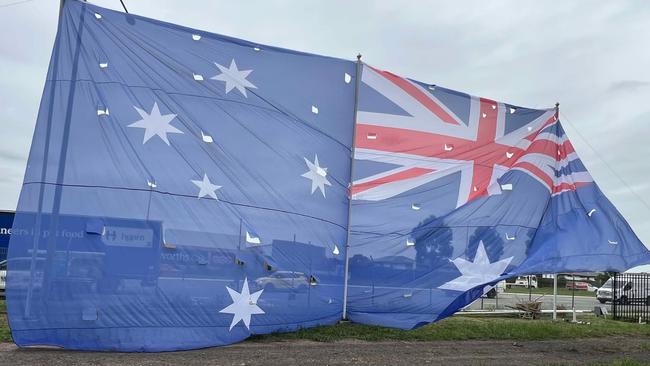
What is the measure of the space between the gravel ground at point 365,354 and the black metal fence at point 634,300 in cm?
817

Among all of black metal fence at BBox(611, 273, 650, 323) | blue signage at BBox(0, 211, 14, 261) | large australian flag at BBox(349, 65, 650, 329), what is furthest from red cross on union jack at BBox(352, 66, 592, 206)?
blue signage at BBox(0, 211, 14, 261)

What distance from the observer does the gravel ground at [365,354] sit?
8492mm

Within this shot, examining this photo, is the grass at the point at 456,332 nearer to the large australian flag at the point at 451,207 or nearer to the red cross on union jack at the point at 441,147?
the large australian flag at the point at 451,207

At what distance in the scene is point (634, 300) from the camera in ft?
69.8

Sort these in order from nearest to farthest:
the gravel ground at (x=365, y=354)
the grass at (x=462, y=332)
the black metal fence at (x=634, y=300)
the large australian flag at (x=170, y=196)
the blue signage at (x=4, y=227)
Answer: the gravel ground at (x=365, y=354) → the large australian flag at (x=170, y=196) → the grass at (x=462, y=332) → the black metal fence at (x=634, y=300) → the blue signage at (x=4, y=227)

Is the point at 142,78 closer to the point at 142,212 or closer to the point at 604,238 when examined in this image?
the point at 142,212

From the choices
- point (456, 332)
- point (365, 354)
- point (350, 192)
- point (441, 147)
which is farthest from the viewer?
point (456, 332)

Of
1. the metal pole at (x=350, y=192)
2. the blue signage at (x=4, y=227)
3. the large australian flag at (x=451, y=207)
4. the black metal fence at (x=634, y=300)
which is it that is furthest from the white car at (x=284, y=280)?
the blue signage at (x=4, y=227)

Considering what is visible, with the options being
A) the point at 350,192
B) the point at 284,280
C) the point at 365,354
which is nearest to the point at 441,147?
the point at 350,192

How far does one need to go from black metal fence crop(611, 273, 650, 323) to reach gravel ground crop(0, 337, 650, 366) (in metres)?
8.17

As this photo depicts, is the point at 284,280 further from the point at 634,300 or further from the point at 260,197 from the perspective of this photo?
the point at 634,300

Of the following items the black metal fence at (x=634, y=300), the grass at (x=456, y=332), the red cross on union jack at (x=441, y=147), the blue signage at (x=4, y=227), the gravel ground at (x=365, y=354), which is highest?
the red cross on union jack at (x=441, y=147)

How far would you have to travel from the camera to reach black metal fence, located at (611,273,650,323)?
1994cm

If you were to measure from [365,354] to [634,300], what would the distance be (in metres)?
15.5
